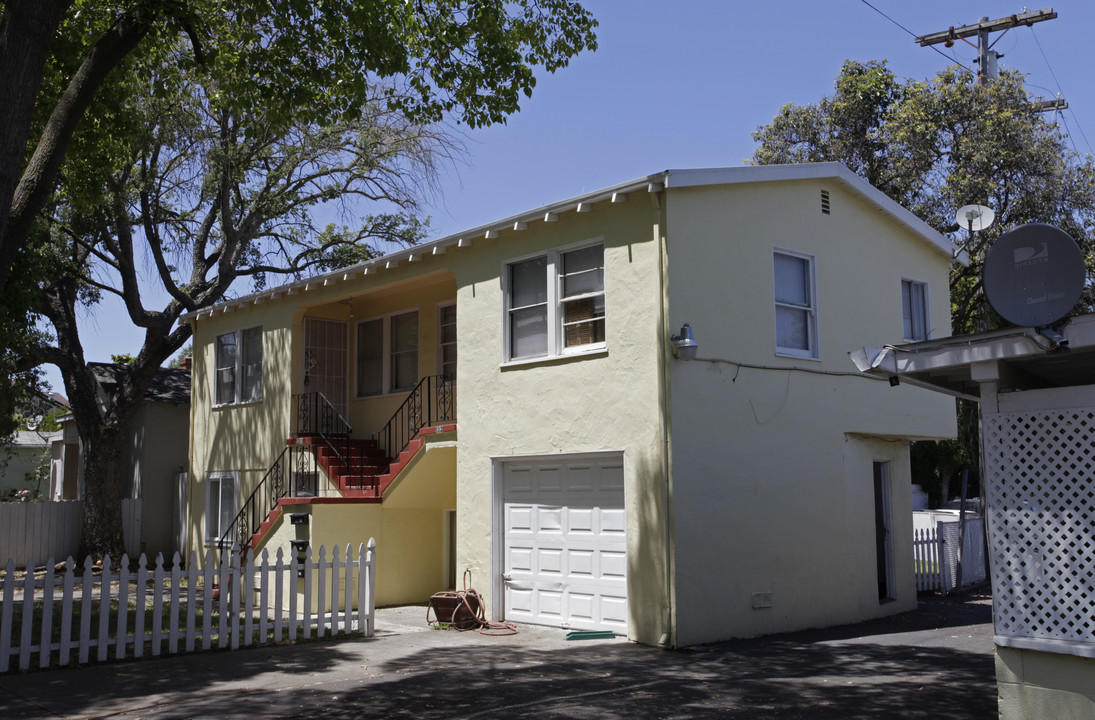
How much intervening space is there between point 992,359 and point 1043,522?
1281 mm

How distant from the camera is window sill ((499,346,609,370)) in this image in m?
13.1

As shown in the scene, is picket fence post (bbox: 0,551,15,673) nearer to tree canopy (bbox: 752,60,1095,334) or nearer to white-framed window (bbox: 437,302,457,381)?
white-framed window (bbox: 437,302,457,381)

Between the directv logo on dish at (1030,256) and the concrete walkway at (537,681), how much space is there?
3.83 m

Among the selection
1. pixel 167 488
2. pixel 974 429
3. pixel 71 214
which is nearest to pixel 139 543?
pixel 167 488

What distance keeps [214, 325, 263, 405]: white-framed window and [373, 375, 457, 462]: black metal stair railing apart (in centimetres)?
311

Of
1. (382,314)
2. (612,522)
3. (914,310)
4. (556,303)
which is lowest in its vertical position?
(612,522)

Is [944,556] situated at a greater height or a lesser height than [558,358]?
lesser

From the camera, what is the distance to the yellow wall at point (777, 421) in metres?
12.4

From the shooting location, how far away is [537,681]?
10.1 metres

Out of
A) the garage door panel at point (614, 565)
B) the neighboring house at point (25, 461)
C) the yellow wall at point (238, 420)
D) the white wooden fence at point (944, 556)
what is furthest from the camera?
the neighboring house at point (25, 461)

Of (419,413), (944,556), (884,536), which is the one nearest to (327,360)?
(419,413)

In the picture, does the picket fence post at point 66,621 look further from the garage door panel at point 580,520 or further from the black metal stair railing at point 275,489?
the black metal stair railing at point 275,489

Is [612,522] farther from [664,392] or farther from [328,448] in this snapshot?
[328,448]

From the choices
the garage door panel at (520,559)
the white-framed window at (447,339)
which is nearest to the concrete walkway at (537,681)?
the garage door panel at (520,559)
